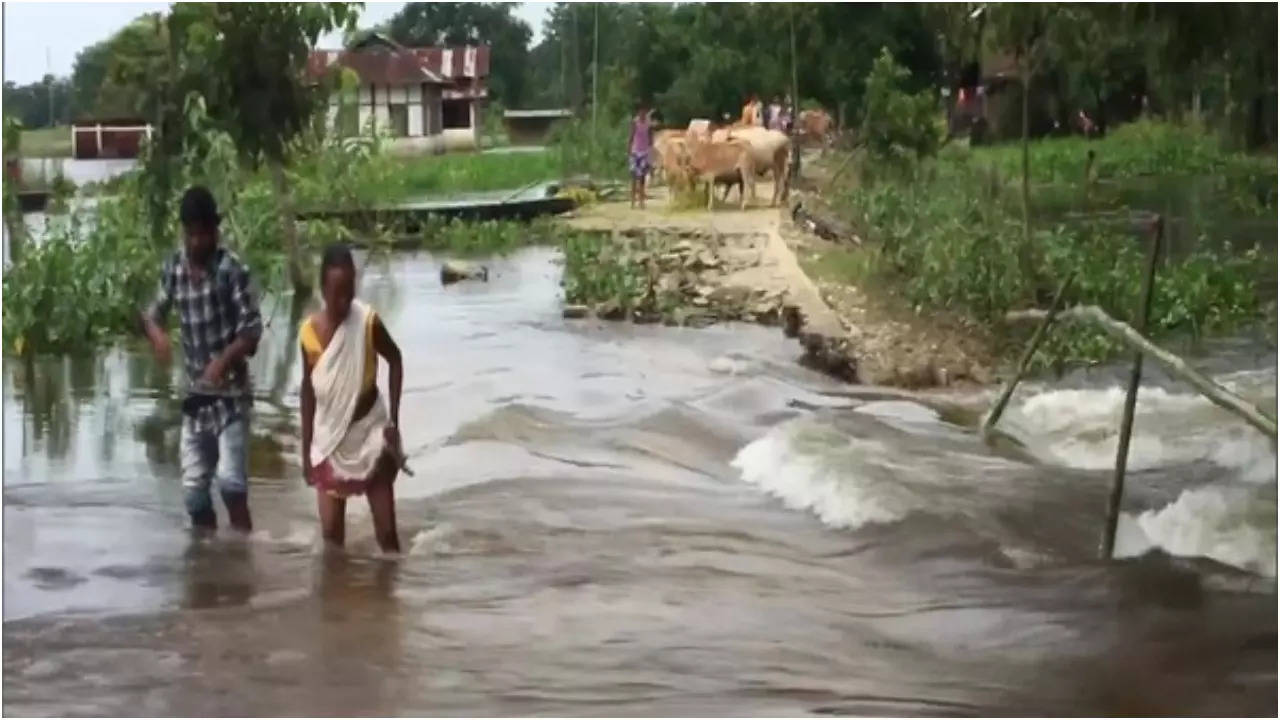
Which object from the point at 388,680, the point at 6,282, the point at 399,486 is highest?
the point at 6,282

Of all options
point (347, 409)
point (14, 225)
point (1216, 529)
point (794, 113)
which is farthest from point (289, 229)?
point (1216, 529)

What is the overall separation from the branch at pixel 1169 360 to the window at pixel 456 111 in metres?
0.79

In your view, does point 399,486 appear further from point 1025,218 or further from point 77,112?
point 1025,218

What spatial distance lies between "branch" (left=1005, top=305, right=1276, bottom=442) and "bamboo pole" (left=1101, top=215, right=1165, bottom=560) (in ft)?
0.07

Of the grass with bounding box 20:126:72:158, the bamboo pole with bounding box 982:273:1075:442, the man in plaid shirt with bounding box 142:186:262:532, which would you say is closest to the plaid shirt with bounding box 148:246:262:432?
the man in plaid shirt with bounding box 142:186:262:532

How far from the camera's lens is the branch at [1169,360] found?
93.1 inches

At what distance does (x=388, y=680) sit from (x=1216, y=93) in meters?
1.35

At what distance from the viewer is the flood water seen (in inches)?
88.4

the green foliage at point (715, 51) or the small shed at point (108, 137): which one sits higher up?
the green foliage at point (715, 51)

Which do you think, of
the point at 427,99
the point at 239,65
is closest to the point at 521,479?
the point at 427,99

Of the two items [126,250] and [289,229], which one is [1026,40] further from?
[126,250]

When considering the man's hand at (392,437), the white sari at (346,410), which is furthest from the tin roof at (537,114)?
the man's hand at (392,437)

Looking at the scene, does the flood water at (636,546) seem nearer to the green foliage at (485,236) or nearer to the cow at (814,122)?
the green foliage at (485,236)

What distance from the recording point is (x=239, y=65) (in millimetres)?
2453
